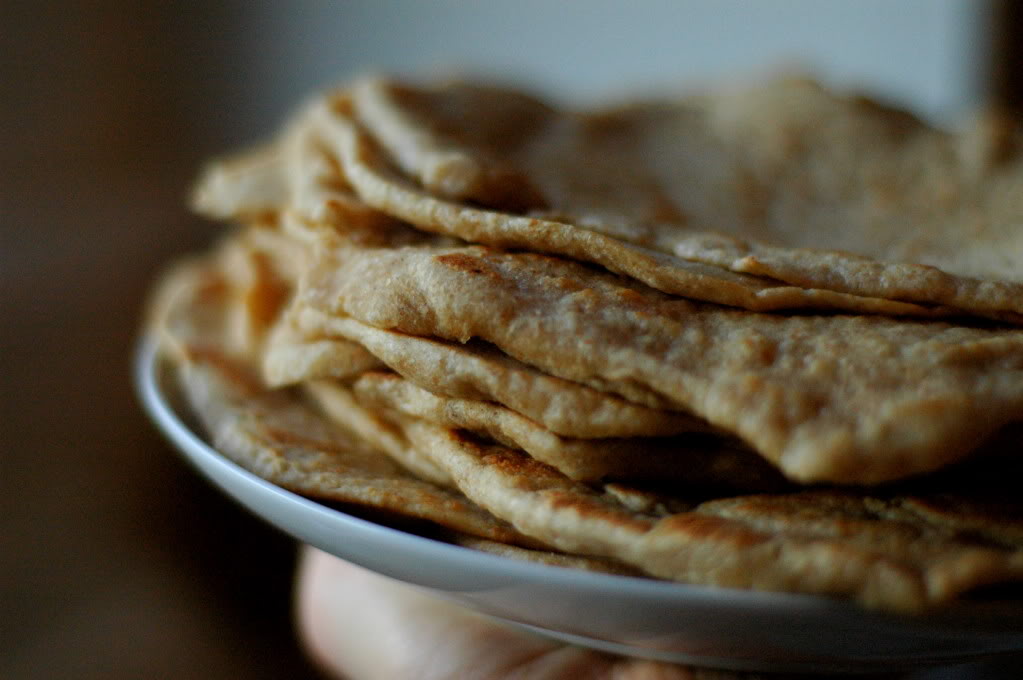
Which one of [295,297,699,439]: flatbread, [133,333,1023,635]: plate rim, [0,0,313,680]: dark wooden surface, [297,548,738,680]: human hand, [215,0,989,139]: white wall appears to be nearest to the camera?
[133,333,1023,635]: plate rim

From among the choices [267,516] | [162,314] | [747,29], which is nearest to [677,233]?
[267,516]

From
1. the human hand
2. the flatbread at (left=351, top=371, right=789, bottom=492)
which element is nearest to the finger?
the human hand

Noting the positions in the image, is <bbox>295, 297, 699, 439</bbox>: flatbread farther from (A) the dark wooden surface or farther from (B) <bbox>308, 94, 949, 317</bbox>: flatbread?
(A) the dark wooden surface

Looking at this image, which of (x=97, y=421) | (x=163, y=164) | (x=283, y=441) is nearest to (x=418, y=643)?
(x=283, y=441)

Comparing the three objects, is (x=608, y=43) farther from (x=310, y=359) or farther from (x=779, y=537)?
(x=779, y=537)

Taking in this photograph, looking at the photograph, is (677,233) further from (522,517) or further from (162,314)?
(162,314)
